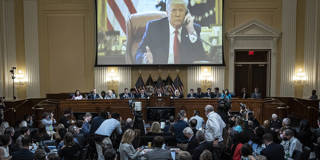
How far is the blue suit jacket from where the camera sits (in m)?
15.8

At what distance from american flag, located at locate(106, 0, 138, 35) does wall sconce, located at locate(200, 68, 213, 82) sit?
16.3 feet

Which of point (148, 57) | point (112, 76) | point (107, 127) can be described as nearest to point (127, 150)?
point (107, 127)

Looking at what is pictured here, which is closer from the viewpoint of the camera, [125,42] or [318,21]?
[318,21]

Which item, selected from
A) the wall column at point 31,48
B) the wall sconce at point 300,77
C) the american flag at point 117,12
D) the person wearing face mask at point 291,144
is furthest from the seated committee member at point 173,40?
the person wearing face mask at point 291,144

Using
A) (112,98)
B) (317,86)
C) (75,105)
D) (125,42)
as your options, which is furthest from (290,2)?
(75,105)

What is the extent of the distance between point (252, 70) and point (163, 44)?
16.8ft

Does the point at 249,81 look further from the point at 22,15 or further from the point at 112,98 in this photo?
the point at 22,15

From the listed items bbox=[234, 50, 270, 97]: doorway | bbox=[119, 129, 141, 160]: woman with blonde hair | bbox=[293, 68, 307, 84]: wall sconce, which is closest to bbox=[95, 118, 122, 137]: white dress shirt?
bbox=[119, 129, 141, 160]: woman with blonde hair

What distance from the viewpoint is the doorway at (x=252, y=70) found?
1619 centimetres

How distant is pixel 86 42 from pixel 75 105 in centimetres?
487

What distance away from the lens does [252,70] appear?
1630 cm

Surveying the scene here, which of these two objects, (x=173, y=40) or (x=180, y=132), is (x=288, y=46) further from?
(x=180, y=132)

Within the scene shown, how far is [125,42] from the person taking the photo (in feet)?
52.3

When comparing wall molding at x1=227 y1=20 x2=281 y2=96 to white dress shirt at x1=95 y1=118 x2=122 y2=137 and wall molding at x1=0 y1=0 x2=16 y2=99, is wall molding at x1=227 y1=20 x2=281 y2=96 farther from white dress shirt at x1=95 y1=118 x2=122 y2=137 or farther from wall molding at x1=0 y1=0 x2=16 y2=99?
wall molding at x1=0 y1=0 x2=16 y2=99
